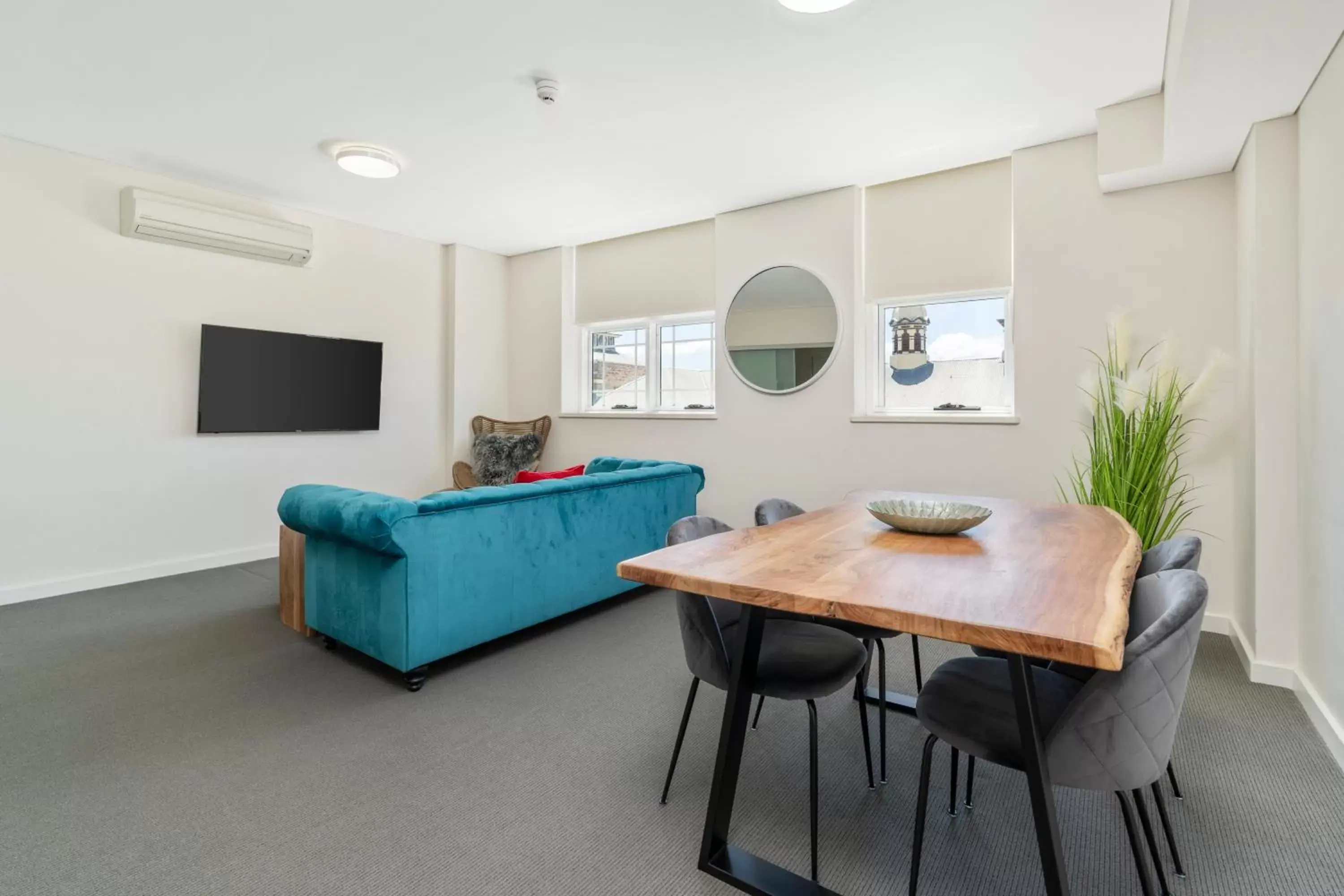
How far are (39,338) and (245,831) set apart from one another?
3530mm

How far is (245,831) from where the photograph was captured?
1.62 meters

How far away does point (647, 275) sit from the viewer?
5.25 meters

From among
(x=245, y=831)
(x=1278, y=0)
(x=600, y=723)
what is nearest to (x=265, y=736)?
(x=245, y=831)

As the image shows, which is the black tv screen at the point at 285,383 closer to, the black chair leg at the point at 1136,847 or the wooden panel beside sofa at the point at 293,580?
the wooden panel beside sofa at the point at 293,580

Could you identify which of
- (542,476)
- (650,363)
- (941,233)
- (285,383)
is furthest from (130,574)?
(941,233)

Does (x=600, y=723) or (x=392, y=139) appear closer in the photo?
(x=600, y=723)

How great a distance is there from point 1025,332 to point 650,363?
2832 millimetres

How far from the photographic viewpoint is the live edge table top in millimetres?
969

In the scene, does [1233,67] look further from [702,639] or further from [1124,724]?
[702,639]

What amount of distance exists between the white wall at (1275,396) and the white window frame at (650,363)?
2929 mm

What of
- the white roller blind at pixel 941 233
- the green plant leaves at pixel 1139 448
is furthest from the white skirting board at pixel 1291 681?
the white roller blind at pixel 941 233

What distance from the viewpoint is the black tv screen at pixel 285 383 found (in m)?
4.16

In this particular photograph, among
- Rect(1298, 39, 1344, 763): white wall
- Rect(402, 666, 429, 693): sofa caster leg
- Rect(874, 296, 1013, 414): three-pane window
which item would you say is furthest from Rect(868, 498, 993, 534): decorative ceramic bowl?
Rect(874, 296, 1013, 414): three-pane window

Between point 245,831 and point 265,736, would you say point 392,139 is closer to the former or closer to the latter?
point 265,736
